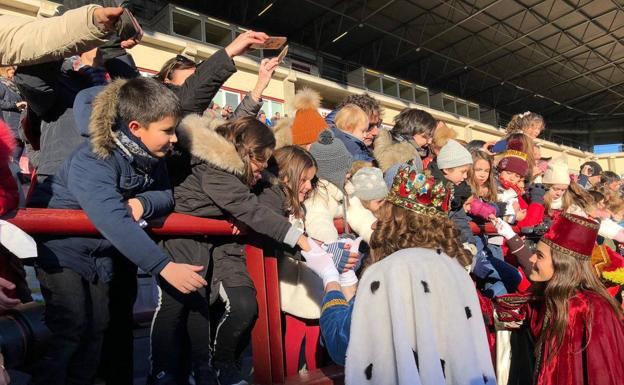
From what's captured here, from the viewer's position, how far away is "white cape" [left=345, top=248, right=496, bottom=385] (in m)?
1.75

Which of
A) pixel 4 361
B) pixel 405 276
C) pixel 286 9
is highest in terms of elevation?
pixel 286 9

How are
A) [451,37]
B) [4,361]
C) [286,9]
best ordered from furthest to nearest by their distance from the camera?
1. [451,37]
2. [286,9]
3. [4,361]

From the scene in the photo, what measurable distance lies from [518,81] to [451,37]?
8.96 meters

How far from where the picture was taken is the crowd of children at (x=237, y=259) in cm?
179

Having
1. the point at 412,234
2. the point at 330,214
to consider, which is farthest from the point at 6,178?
the point at 330,214

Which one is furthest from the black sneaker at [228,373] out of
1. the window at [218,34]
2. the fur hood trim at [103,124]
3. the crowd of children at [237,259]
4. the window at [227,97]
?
the window at [218,34]

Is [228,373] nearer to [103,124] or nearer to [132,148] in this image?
[132,148]

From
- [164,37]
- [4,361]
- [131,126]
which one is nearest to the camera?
[4,361]

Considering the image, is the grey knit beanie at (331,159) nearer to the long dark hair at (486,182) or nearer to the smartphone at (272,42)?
the smartphone at (272,42)

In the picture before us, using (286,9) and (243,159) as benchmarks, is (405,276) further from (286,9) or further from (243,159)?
(286,9)

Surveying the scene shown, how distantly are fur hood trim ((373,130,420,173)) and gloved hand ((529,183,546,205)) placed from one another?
1545 millimetres

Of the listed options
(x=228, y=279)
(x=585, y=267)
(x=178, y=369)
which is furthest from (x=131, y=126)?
(x=585, y=267)

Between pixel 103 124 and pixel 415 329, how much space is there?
57.5 inches

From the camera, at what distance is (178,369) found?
2.19 metres
